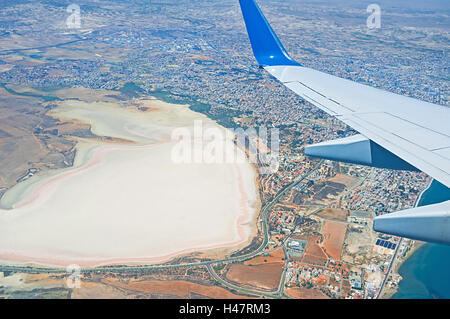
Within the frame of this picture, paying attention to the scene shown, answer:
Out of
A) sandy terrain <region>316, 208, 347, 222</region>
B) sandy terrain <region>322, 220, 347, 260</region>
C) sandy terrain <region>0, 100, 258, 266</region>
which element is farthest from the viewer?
sandy terrain <region>316, 208, 347, 222</region>

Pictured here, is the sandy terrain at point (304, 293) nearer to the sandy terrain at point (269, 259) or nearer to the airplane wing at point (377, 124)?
the sandy terrain at point (269, 259)

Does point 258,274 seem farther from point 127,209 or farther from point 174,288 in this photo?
point 127,209

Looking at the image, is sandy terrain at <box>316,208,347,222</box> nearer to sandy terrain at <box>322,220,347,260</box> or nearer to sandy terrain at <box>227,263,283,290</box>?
sandy terrain at <box>322,220,347,260</box>

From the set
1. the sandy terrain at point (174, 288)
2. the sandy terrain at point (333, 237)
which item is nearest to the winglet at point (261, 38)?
the sandy terrain at point (174, 288)

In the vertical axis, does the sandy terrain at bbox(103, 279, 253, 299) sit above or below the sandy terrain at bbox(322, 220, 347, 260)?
below

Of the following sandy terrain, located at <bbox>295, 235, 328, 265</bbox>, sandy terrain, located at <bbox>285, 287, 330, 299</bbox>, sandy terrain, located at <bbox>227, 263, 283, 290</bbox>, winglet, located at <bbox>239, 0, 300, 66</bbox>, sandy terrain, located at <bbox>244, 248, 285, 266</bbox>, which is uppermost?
winglet, located at <bbox>239, 0, 300, 66</bbox>

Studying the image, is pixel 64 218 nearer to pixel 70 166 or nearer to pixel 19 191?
pixel 19 191

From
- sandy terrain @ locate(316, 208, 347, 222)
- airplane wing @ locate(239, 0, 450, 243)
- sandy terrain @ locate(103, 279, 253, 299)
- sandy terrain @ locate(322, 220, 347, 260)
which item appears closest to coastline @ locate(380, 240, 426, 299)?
sandy terrain @ locate(322, 220, 347, 260)

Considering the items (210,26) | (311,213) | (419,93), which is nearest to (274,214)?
(311,213)
